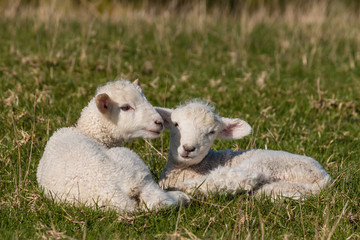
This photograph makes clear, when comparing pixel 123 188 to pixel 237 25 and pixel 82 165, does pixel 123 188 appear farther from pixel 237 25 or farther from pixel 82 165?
pixel 237 25

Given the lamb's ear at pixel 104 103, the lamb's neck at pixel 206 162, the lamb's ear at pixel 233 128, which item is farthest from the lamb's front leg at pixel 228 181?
the lamb's ear at pixel 104 103

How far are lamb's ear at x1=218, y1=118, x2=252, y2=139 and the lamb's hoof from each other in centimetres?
97

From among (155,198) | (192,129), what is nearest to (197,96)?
(192,129)

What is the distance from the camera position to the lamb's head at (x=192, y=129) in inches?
177

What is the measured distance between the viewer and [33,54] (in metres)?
8.30

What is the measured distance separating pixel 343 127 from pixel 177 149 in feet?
9.87

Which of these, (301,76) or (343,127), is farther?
(301,76)

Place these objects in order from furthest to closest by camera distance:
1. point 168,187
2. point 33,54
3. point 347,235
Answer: point 33,54, point 168,187, point 347,235

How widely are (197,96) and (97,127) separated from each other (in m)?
3.01

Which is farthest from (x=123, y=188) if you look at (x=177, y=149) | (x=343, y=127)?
(x=343, y=127)

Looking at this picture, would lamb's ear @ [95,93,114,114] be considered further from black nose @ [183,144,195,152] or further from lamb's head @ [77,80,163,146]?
black nose @ [183,144,195,152]

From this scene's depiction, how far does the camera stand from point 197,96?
7.45 metres

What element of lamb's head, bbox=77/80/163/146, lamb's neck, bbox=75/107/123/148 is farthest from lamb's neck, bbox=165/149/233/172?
Answer: lamb's neck, bbox=75/107/123/148

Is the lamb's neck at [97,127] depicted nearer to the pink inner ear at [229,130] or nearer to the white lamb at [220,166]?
the white lamb at [220,166]
